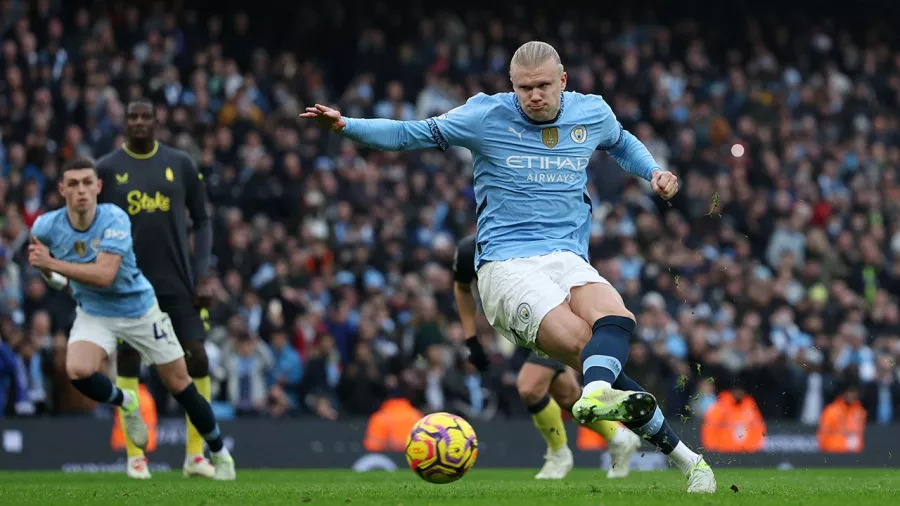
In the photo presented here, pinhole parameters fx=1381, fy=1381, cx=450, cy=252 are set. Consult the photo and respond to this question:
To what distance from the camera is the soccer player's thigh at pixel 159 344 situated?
1055cm

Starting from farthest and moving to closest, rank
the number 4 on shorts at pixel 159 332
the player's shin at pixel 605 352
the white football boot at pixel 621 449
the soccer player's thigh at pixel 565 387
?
1. the white football boot at pixel 621 449
2. the soccer player's thigh at pixel 565 387
3. the number 4 on shorts at pixel 159 332
4. the player's shin at pixel 605 352

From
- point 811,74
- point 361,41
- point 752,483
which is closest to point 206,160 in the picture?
point 361,41

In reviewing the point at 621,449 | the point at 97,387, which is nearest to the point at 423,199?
the point at 621,449

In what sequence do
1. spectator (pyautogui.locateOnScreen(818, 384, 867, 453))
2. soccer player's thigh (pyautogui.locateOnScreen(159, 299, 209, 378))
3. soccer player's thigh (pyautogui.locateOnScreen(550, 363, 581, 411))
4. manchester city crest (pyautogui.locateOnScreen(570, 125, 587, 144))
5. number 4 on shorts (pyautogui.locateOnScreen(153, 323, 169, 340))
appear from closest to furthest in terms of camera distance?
manchester city crest (pyautogui.locateOnScreen(570, 125, 587, 144)) < number 4 on shorts (pyautogui.locateOnScreen(153, 323, 169, 340)) < soccer player's thigh (pyautogui.locateOnScreen(159, 299, 209, 378)) < soccer player's thigh (pyautogui.locateOnScreen(550, 363, 581, 411)) < spectator (pyautogui.locateOnScreen(818, 384, 867, 453))

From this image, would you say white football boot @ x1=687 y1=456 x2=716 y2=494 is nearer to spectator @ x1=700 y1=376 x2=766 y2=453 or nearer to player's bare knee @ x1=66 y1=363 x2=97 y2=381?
player's bare knee @ x1=66 y1=363 x2=97 y2=381

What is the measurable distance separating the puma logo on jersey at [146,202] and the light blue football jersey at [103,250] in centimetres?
72

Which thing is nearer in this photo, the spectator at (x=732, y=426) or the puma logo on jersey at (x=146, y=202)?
the puma logo on jersey at (x=146, y=202)

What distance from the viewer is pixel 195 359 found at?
37.7 ft

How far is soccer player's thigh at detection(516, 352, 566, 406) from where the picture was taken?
11.4 metres

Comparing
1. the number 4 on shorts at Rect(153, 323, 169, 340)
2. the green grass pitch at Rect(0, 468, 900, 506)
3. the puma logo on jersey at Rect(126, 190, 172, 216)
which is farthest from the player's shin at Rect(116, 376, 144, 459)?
the puma logo on jersey at Rect(126, 190, 172, 216)

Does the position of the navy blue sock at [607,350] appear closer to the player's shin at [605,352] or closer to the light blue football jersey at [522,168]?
the player's shin at [605,352]

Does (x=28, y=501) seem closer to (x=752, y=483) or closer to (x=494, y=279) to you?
(x=494, y=279)

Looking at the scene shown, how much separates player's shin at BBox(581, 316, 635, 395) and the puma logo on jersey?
495cm

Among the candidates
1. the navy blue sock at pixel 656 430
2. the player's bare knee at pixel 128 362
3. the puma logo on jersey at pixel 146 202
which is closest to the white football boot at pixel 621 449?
the navy blue sock at pixel 656 430
